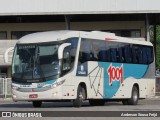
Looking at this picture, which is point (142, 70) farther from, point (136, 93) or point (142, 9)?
point (142, 9)

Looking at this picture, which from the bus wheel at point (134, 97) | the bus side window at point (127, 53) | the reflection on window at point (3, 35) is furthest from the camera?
the reflection on window at point (3, 35)

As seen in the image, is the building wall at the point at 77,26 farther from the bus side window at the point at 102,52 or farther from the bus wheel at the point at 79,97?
the bus wheel at the point at 79,97

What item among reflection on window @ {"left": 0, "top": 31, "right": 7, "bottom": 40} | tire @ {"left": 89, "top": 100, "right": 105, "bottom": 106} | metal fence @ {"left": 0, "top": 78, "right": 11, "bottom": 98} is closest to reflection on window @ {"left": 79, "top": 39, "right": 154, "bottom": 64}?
tire @ {"left": 89, "top": 100, "right": 105, "bottom": 106}

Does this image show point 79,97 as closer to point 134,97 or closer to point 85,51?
point 85,51

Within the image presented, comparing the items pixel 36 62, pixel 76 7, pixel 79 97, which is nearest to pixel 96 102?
pixel 79 97

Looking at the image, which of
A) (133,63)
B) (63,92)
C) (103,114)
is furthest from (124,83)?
(103,114)

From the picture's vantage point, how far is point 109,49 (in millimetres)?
27922

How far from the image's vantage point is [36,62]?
2453 cm

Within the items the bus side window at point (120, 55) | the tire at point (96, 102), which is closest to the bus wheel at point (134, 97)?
the tire at point (96, 102)

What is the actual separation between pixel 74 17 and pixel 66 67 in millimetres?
25000

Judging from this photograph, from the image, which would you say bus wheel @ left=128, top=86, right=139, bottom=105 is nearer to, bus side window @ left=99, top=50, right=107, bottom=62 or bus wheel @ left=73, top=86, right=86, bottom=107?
bus side window @ left=99, top=50, right=107, bottom=62

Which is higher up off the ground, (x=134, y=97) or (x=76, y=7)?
(x=76, y=7)

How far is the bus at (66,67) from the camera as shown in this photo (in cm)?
2434

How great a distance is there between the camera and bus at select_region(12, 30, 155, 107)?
2434 centimetres
